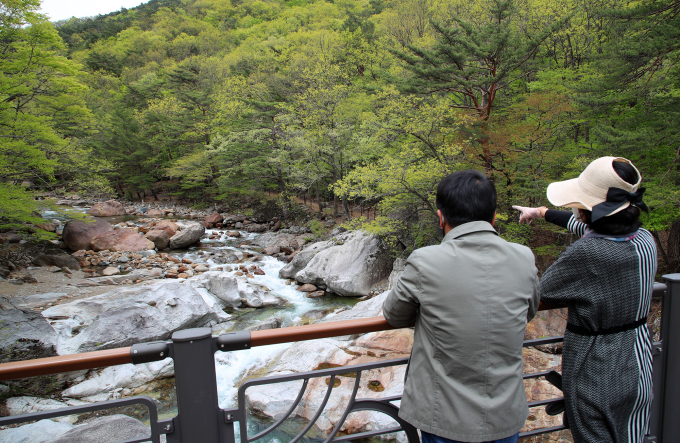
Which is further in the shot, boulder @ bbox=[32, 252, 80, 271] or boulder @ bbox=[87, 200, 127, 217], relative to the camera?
boulder @ bbox=[87, 200, 127, 217]

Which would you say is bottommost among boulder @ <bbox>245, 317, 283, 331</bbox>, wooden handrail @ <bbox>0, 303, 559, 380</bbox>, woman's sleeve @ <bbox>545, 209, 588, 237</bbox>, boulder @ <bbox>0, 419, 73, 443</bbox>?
boulder @ <bbox>245, 317, 283, 331</bbox>

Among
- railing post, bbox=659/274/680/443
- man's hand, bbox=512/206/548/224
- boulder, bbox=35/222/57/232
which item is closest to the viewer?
railing post, bbox=659/274/680/443

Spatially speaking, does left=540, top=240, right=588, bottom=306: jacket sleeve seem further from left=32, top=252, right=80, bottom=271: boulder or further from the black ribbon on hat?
left=32, top=252, right=80, bottom=271: boulder

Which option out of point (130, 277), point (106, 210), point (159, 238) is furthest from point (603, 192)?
point (106, 210)

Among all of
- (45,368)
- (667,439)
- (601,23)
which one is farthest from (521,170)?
(45,368)

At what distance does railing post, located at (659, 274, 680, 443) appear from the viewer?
1.92 m

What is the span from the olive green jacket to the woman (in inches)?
12.1

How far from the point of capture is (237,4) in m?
61.2

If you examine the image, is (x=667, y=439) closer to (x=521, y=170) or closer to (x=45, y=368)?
(x=45, y=368)

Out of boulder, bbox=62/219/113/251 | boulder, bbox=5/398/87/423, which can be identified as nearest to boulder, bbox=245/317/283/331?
boulder, bbox=5/398/87/423

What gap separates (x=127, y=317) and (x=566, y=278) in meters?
7.90

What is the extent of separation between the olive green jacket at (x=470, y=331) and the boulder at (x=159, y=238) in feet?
54.4

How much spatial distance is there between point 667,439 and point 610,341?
40.7 inches

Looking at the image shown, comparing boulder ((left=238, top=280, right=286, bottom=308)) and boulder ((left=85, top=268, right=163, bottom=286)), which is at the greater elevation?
boulder ((left=85, top=268, right=163, bottom=286))
